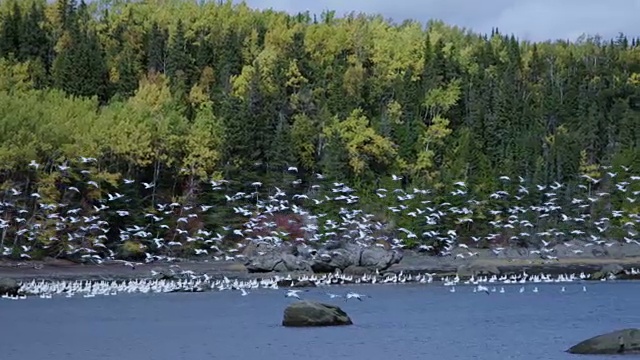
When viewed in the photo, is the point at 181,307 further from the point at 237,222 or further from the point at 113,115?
the point at 113,115

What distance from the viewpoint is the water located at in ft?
146

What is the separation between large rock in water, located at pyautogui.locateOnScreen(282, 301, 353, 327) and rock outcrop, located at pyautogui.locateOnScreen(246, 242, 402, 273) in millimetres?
33099

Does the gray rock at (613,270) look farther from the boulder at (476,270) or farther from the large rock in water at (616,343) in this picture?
the large rock in water at (616,343)

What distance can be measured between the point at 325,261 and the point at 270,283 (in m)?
8.58

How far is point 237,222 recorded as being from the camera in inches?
4065

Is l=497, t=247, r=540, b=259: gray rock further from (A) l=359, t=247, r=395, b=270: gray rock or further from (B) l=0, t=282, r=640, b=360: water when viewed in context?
(B) l=0, t=282, r=640, b=360: water

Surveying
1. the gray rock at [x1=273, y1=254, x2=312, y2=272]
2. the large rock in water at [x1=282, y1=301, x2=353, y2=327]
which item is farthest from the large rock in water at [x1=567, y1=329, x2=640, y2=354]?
the gray rock at [x1=273, y1=254, x2=312, y2=272]

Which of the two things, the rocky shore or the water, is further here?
the rocky shore

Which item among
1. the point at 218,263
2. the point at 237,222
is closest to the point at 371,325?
the point at 218,263

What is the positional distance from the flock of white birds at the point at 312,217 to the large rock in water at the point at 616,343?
46.7 metres

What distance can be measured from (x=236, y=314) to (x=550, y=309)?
54.9 ft

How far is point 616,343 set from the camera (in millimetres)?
38344

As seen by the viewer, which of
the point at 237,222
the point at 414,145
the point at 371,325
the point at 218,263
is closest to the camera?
the point at 371,325

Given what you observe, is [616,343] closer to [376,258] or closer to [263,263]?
[376,258]
